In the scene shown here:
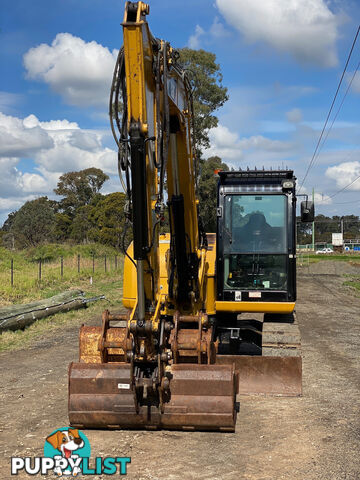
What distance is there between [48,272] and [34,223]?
28.2 m

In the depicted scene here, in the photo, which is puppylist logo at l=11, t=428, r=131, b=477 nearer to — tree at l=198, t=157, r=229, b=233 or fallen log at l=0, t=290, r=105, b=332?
fallen log at l=0, t=290, r=105, b=332

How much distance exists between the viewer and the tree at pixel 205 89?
36.1 metres

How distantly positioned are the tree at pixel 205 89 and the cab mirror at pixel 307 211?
28.0 m

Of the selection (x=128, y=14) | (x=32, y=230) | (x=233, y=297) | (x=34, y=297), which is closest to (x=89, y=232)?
(x=32, y=230)

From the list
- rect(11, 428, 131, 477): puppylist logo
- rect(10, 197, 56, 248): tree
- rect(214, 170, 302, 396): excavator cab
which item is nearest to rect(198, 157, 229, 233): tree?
rect(10, 197, 56, 248): tree

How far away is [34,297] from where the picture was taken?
1698cm

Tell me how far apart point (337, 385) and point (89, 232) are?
38144mm

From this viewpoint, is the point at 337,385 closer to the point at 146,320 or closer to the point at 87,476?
the point at 146,320

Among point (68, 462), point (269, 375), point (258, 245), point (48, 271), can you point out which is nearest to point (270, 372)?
point (269, 375)

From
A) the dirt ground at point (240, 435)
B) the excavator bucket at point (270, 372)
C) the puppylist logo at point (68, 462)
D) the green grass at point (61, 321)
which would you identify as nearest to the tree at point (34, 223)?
the green grass at point (61, 321)

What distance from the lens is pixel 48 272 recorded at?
22.0 m

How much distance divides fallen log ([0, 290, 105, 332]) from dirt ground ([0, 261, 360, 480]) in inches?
105

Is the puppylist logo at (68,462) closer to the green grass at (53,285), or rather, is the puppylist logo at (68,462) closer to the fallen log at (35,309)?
the green grass at (53,285)

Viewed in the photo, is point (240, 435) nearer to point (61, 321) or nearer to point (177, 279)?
point (177, 279)
